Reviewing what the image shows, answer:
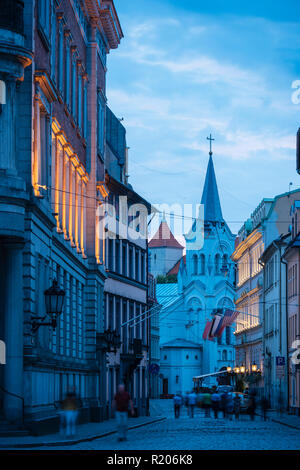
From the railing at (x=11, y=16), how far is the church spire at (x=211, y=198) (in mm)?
129661

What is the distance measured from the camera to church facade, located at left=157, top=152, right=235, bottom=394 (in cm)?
14575

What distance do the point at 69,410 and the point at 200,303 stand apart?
12589cm

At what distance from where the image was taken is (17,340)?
27.2m

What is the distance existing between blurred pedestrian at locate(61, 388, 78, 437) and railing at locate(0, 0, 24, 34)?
9.96m

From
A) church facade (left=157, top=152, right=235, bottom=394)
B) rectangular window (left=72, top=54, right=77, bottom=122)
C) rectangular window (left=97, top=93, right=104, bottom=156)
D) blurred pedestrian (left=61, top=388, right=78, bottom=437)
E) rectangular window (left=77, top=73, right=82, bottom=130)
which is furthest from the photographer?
church facade (left=157, top=152, right=235, bottom=394)

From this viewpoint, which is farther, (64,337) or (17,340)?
(64,337)

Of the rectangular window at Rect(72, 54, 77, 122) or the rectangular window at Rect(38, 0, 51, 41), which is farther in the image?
the rectangular window at Rect(72, 54, 77, 122)

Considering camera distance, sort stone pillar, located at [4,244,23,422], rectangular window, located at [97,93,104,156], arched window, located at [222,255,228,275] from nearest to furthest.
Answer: stone pillar, located at [4,244,23,422]
rectangular window, located at [97,93,104,156]
arched window, located at [222,255,228,275]

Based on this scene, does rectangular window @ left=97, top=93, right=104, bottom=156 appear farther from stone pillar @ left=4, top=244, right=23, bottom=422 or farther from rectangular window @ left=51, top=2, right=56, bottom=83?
stone pillar @ left=4, top=244, right=23, bottom=422

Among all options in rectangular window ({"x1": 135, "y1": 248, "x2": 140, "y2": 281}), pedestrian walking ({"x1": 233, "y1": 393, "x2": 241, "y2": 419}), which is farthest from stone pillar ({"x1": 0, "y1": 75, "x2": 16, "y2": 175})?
rectangular window ({"x1": 135, "y1": 248, "x2": 140, "y2": 281})

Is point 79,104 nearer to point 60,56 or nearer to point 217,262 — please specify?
point 60,56

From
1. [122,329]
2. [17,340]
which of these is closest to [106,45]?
[122,329]
